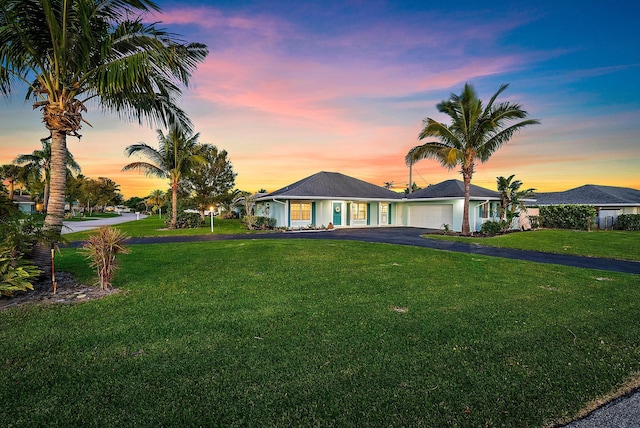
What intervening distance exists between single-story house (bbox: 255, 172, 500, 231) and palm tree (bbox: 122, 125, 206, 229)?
6.47 metres

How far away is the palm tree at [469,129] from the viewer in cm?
1659

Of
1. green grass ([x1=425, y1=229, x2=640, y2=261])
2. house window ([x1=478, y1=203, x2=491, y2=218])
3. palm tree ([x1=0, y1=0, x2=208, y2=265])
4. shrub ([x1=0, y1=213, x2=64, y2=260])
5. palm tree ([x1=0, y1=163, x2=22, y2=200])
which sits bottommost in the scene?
green grass ([x1=425, y1=229, x2=640, y2=261])

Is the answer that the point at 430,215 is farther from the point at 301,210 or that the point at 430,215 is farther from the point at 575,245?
the point at 575,245

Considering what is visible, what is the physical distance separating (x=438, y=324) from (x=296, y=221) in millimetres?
20029

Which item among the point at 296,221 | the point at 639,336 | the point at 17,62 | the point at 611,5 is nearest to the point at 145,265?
the point at 17,62

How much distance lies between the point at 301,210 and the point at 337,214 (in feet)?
10.1

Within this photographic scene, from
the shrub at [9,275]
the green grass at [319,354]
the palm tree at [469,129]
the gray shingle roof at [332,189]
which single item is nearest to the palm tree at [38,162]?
A: the gray shingle roof at [332,189]

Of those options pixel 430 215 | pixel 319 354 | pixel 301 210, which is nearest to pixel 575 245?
pixel 430 215

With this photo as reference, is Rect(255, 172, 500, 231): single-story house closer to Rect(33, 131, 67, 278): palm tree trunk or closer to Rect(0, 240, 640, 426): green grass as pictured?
Rect(33, 131, 67, 278): palm tree trunk

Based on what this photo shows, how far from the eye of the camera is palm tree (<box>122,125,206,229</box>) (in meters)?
23.0

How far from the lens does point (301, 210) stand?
79.6 ft

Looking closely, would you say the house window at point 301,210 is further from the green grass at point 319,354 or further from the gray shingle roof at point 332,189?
the green grass at point 319,354

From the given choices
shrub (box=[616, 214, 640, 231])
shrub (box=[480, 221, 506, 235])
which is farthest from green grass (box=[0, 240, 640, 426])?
shrub (box=[616, 214, 640, 231])

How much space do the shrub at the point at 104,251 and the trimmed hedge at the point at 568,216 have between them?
27.7 m
